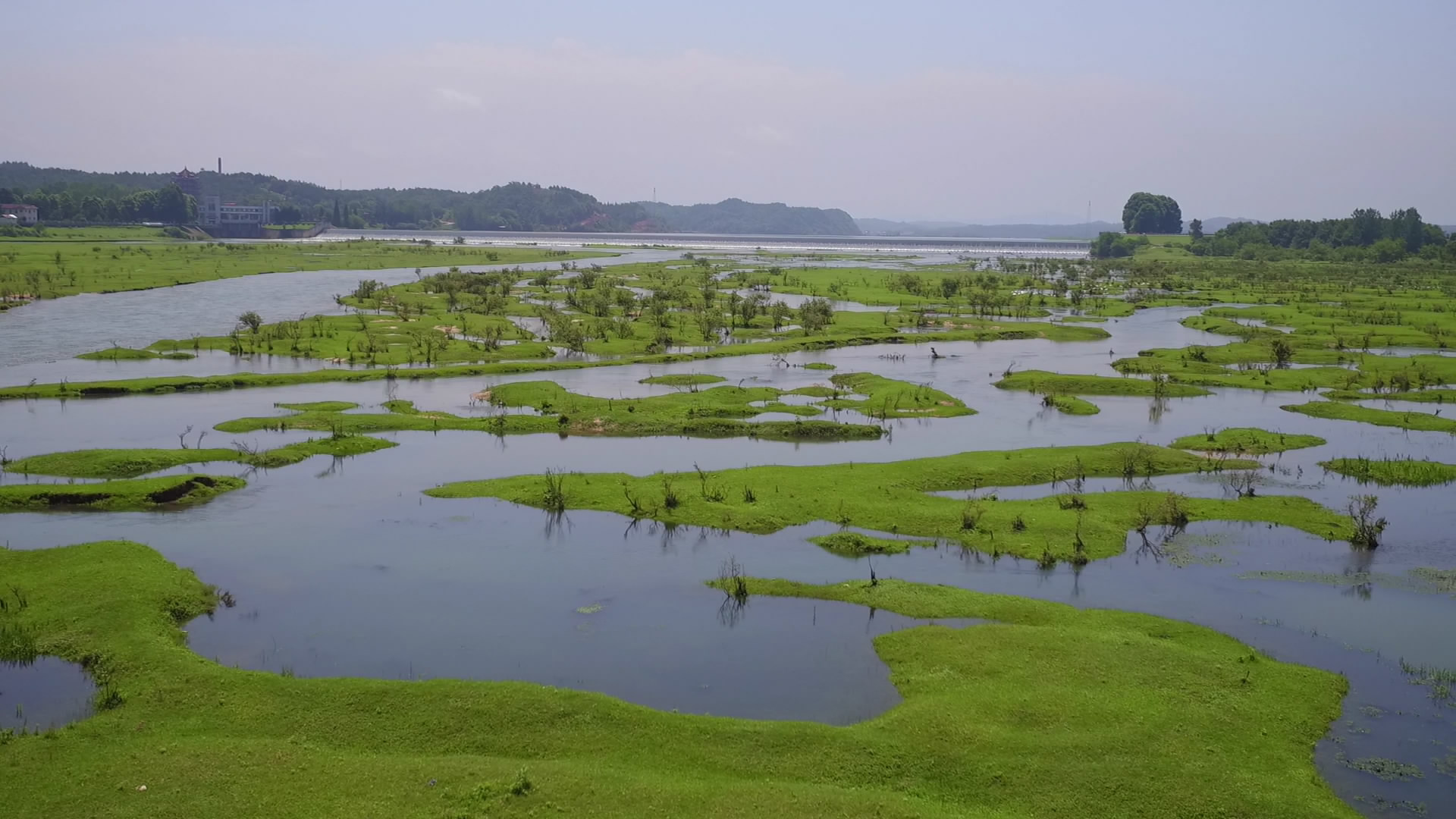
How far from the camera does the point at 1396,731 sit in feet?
50.1

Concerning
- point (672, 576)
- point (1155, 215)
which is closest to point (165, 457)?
point (672, 576)

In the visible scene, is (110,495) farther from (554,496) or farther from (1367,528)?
(1367,528)

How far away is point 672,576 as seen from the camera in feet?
70.1

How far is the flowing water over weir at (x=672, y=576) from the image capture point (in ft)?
54.9

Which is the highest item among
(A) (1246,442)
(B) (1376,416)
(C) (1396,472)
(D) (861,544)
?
(B) (1376,416)

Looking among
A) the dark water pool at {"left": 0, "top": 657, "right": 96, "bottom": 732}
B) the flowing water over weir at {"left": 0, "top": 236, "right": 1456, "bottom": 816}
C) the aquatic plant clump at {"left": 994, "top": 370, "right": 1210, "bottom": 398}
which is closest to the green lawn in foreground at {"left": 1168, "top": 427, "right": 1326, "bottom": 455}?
the flowing water over weir at {"left": 0, "top": 236, "right": 1456, "bottom": 816}

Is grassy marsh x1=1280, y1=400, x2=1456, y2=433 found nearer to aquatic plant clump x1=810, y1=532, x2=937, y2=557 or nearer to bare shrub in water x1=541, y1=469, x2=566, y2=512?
aquatic plant clump x1=810, y1=532, x2=937, y2=557

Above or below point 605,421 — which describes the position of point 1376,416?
above

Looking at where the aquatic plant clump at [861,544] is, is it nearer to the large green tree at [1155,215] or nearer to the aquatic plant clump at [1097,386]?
the aquatic plant clump at [1097,386]

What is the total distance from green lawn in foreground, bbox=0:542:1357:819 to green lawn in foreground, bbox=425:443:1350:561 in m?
5.67

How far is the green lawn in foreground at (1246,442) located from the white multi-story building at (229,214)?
175772 mm

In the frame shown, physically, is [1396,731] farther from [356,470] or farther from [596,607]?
[356,470]

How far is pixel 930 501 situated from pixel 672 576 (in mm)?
7516

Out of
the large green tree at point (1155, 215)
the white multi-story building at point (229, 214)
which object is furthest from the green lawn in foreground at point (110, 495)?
the large green tree at point (1155, 215)
